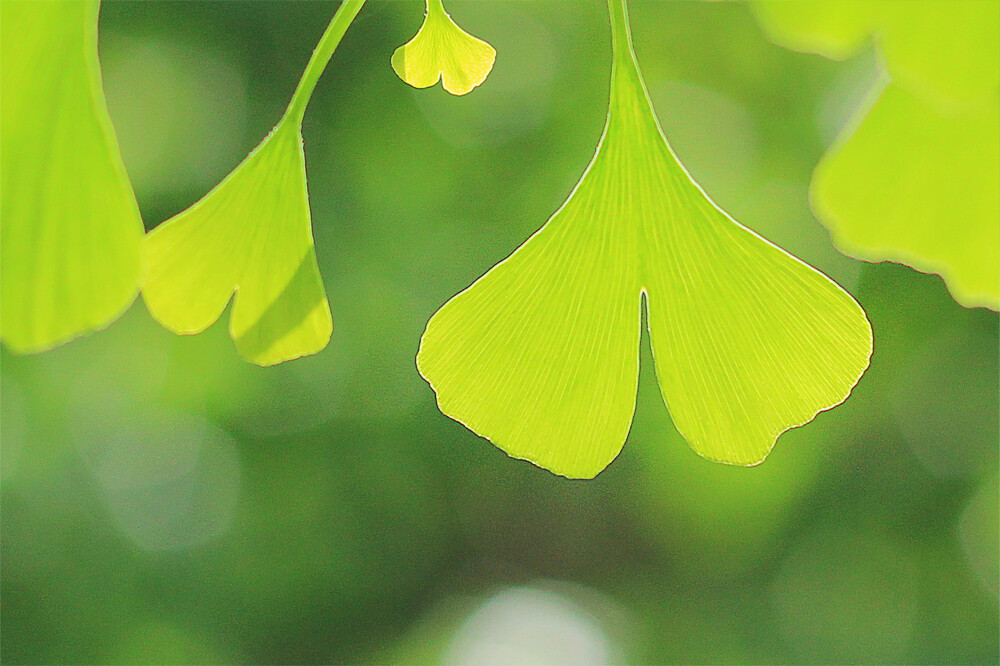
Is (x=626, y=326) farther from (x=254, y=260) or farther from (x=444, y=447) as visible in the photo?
(x=444, y=447)

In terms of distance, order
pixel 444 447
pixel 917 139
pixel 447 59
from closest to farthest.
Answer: pixel 917 139 → pixel 447 59 → pixel 444 447

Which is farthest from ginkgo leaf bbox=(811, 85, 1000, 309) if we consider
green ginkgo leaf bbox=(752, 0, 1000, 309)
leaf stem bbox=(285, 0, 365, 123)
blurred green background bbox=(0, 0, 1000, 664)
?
blurred green background bbox=(0, 0, 1000, 664)

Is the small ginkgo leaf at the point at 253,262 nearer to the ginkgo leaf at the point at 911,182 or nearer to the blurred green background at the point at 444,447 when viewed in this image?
the ginkgo leaf at the point at 911,182

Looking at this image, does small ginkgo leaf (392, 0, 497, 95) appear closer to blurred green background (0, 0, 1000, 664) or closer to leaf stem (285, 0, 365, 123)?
leaf stem (285, 0, 365, 123)

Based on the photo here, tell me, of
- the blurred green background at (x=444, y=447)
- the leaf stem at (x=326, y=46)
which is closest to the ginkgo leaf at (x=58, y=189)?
the leaf stem at (x=326, y=46)

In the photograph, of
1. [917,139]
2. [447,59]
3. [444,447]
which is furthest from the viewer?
[444,447]

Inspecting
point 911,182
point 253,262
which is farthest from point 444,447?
point 911,182
